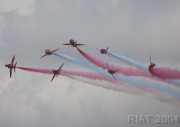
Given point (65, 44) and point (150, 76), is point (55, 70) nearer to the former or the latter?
point (65, 44)

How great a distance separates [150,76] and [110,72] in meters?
2.13

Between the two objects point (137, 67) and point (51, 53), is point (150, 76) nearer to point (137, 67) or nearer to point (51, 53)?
point (137, 67)

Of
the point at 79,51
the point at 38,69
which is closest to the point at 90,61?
the point at 79,51

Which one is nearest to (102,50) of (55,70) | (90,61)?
(90,61)

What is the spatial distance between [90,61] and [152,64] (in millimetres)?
3471

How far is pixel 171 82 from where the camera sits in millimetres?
31734

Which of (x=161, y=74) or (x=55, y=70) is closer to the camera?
(x=161, y=74)

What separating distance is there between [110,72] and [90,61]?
132 cm

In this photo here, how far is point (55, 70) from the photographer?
33.7 metres

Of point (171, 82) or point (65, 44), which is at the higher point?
point (65, 44)

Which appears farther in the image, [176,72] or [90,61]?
[90,61]

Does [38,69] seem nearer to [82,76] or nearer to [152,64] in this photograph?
[82,76]

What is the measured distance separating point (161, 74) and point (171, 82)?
2.96ft

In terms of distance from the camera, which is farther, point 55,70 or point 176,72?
point 55,70
